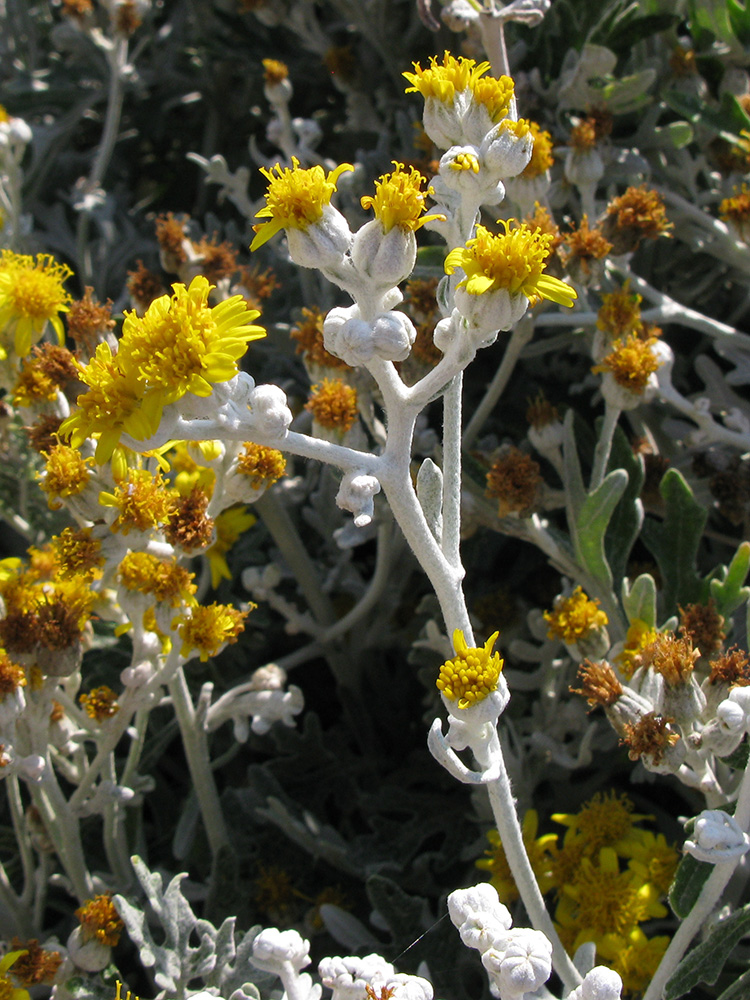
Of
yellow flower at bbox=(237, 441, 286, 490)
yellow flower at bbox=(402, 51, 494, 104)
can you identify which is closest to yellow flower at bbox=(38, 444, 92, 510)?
yellow flower at bbox=(237, 441, 286, 490)

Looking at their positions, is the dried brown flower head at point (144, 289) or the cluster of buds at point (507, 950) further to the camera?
the dried brown flower head at point (144, 289)

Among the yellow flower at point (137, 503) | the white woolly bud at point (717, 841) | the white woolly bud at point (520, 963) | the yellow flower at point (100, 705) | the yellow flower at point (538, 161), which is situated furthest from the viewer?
the yellow flower at point (538, 161)

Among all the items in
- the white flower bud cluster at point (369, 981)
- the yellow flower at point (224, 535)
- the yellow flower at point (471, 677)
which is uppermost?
the yellow flower at point (471, 677)

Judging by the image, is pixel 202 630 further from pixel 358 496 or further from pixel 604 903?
pixel 604 903

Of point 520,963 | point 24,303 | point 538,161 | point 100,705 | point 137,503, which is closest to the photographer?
point 520,963

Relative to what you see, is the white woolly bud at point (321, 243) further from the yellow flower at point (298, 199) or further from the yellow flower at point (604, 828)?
the yellow flower at point (604, 828)

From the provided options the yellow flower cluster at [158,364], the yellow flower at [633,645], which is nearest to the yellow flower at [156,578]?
the yellow flower cluster at [158,364]

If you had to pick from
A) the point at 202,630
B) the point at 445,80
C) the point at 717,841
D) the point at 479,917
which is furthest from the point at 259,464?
the point at 717,841

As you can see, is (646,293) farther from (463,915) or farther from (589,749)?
(463,915)
